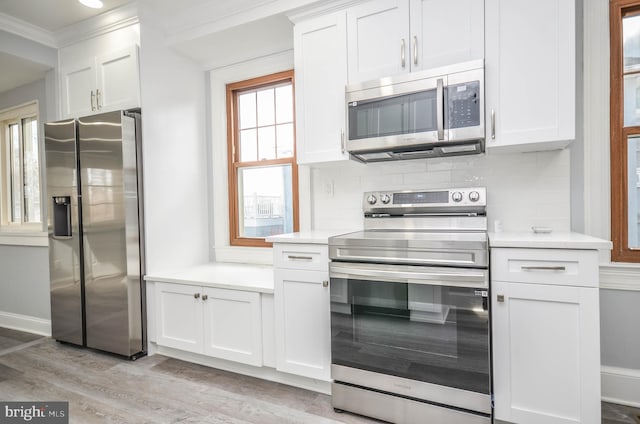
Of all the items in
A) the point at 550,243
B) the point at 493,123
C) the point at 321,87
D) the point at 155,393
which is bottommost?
the point at 155,393

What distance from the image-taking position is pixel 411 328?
1.82m

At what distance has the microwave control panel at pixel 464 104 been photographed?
195 cm

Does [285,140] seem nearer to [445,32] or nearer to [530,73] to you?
[445,32]

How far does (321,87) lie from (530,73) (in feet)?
4.11

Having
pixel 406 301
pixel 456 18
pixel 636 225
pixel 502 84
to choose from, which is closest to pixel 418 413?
pixel 406 301

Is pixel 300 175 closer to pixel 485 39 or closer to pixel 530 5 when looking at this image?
pixel 485 39

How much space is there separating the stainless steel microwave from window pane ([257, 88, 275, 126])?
1172 millimetres

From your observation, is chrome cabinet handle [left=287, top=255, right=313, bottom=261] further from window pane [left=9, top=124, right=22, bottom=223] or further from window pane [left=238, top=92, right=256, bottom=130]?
window pane [left=9, top=124, right=22, bottom=223]

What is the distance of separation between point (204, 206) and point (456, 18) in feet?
8.60

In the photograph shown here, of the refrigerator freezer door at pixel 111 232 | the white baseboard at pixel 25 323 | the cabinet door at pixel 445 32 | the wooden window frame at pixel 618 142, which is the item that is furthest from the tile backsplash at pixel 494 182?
the white baseboard at pixel 25 323

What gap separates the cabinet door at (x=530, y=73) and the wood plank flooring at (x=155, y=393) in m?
1.60

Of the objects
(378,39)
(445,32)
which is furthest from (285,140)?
(445,32)

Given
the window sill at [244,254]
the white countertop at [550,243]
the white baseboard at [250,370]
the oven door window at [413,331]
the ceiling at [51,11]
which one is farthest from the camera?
the window sill at [244,254]

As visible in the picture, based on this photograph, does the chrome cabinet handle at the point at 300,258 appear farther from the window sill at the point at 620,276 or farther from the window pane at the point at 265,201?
the window sill at the point at 620,276
